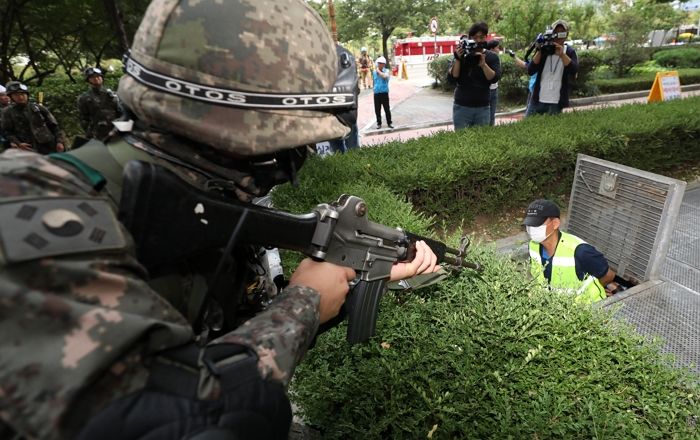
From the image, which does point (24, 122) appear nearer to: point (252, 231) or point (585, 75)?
point (252, 231)

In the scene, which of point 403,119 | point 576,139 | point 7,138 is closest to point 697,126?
point 576,139

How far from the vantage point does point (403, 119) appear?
13641 millimetres

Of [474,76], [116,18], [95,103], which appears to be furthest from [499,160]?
[116,18]

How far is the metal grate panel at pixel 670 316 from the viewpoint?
2389 millimetres

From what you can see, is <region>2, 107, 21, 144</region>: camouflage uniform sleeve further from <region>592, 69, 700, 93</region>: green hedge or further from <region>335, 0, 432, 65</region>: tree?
<region>335, 0, 432, 65</region>: tree

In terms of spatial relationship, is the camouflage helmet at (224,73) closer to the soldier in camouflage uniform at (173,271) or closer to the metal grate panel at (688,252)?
the soldier in camouflage uniform at (173,271)

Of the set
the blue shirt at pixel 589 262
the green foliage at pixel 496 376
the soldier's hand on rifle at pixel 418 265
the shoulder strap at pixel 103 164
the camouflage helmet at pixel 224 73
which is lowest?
the blue shirt at pixel 589 262

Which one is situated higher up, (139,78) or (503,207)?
(139,78)

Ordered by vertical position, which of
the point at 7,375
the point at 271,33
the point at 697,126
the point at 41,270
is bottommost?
the point at 697,126

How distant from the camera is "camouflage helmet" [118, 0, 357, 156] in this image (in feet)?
3.29

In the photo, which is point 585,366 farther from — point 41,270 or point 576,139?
point 576,139

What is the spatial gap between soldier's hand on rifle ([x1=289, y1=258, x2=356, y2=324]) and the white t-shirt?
5996 millimetres

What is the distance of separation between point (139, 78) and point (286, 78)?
366 millimetres

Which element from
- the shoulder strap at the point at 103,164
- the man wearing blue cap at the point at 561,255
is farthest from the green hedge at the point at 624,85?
the shoulder strap at the point at 103,164
